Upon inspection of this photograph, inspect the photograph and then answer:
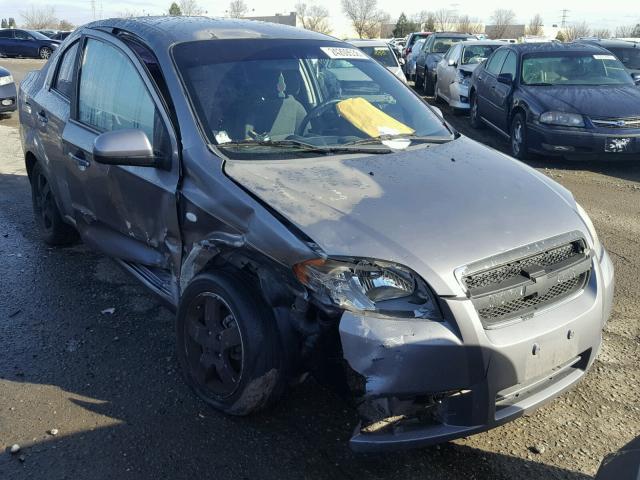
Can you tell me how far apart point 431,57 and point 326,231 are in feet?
53.4

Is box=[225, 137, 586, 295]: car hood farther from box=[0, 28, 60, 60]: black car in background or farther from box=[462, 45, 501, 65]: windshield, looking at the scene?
box=[0, 28, 60, 60]: black car in background

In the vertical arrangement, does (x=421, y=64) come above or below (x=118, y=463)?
below

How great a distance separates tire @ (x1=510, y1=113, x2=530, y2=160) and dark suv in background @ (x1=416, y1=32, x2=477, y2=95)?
24.7ft

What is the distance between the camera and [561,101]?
8828 millimetres

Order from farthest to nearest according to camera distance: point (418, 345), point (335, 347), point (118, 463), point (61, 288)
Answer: point (61, 288)
point (118, 463)
point (335, 347)
point (418, 345)

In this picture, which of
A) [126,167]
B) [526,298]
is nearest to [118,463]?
[126,167]

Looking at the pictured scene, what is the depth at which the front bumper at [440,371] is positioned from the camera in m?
2.48

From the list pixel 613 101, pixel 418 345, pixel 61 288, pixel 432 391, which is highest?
pixel 418 345

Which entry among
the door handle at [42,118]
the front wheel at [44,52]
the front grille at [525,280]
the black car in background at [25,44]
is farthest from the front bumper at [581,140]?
the front wheel at [44,52]

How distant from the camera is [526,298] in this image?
2.74m

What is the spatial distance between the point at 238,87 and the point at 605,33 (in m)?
78.3

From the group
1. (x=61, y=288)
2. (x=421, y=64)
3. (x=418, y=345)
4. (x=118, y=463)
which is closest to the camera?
(x=418, y=345)

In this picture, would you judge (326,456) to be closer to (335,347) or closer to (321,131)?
(335,347)

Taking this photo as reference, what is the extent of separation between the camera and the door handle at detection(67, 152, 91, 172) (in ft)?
13.9
